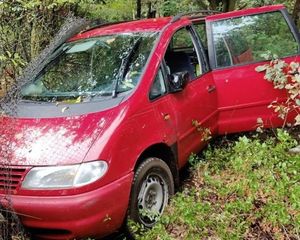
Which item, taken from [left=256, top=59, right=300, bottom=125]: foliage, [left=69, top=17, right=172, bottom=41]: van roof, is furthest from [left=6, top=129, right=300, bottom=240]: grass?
[left=69, top=17, right=172, bottom=41]: van roof

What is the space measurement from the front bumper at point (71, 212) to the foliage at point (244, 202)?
45cm

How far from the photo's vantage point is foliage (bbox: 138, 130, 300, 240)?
352cm

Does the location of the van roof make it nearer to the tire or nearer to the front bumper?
the tire

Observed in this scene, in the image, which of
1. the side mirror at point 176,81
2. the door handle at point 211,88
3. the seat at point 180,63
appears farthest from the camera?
the seat at point 180,63

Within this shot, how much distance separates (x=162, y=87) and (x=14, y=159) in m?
1.70

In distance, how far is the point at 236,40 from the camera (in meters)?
5.66

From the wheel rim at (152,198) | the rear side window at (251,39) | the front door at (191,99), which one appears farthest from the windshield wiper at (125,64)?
the rear side window at (251,39)

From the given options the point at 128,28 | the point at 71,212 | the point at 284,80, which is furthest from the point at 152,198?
the point at 284,80

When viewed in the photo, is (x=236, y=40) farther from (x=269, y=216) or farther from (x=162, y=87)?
(x=269, y=216)

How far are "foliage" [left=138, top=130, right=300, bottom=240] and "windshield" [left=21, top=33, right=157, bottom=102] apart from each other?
129 cm

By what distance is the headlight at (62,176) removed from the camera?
3375mm

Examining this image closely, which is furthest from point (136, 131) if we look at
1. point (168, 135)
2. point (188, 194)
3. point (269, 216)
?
point (269, 216)

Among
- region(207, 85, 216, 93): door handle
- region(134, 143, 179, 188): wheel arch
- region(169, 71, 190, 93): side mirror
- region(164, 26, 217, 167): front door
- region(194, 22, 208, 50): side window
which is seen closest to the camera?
region(134, 143, 179, 188): wheel arch

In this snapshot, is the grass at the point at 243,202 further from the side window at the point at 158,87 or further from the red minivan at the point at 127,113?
the side window at the point at 158,87
